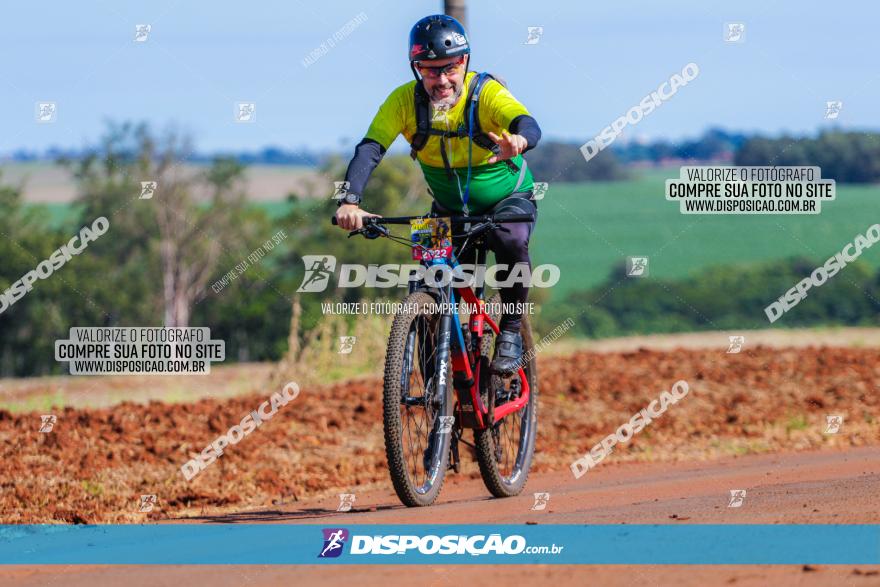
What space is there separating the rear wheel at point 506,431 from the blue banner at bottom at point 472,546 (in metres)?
1.52

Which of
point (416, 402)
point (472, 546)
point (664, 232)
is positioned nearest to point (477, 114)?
point (416, 402)

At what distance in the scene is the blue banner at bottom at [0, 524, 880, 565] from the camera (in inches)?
230

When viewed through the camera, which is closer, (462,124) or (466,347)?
(462,124)

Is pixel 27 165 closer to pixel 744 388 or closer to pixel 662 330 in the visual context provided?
pixel 662 330

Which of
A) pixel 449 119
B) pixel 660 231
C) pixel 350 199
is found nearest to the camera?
pixel 350 199

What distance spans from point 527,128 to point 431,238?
0.83 metres

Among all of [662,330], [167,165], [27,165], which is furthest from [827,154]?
[27,165]

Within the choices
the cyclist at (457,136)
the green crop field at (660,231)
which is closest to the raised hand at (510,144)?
the cyclist at (457,136)

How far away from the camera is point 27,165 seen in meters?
73.1

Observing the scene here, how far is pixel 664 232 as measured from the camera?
74.3 m

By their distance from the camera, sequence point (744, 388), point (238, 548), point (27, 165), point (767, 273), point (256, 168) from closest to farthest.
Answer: point (238, 548) < point (744, 388) < point (767, 273) < point (27, 165) < point (256, 168)

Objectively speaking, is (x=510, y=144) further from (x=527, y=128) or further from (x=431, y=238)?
(x=431, y=238)

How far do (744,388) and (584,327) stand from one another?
4159 centimetres

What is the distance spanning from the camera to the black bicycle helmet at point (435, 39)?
757 cm
